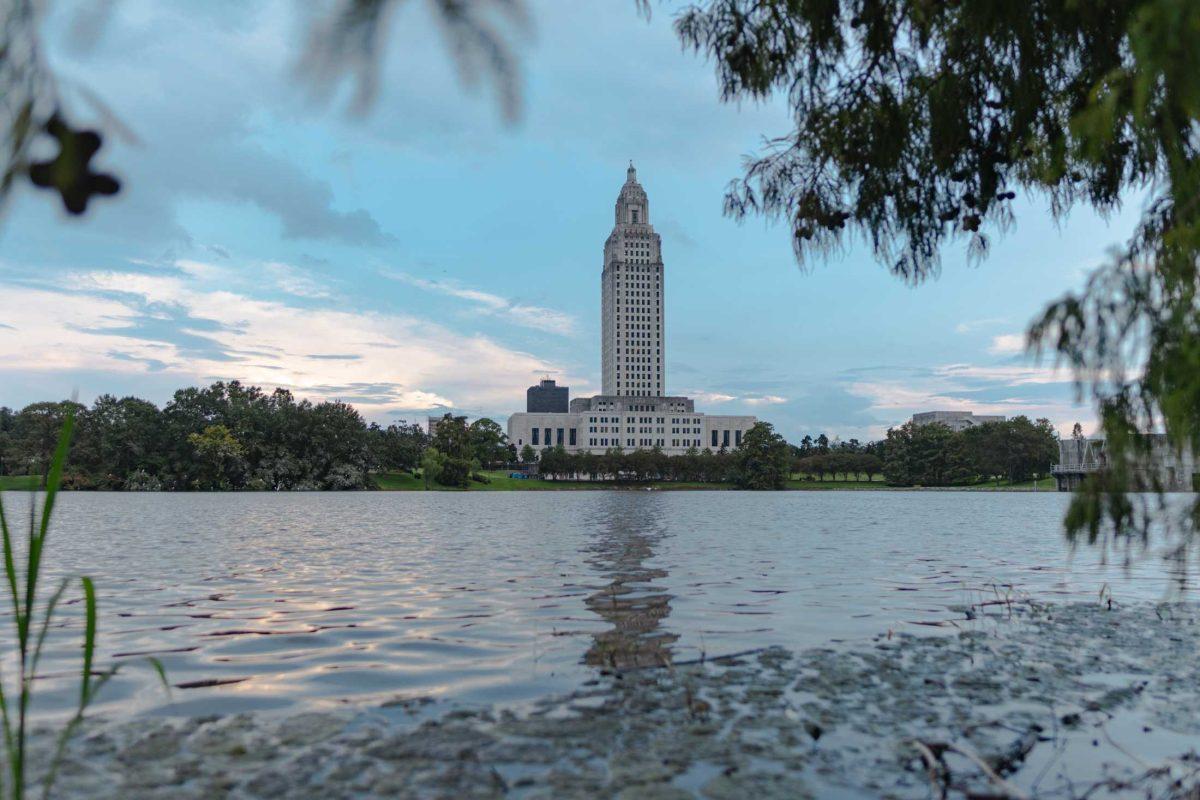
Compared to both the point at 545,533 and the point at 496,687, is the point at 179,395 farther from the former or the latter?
the point at 496,687

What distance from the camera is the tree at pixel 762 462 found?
147 metres

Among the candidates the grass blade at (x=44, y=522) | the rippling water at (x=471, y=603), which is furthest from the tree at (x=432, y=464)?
the grass blade at (x=44, y=522)

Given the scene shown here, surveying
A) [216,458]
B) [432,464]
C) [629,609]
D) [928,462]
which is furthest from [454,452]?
[629,609]

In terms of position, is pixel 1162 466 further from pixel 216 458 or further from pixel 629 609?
pixel 216 458

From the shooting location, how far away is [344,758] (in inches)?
199

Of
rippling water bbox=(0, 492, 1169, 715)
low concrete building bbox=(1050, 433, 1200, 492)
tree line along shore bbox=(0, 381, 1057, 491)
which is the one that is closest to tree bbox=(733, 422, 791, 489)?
tree line along shore bbox=(0, 381, 1057, 491)

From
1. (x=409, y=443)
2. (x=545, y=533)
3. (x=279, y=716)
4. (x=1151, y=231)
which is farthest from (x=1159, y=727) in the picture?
(x=409, y=443)

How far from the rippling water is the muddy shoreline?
2.75 feet

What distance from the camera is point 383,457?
397 feet

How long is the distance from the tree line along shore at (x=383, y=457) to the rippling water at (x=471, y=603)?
63.2m

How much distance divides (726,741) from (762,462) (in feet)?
476

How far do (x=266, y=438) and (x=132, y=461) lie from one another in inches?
676

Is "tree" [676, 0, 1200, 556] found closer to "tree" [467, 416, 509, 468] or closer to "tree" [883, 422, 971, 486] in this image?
"tree" [467, 416, 509, 468]

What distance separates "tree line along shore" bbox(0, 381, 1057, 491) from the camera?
10500cm
